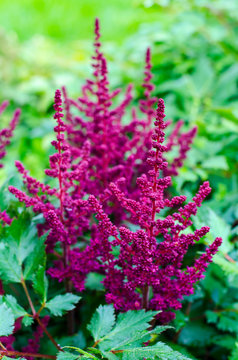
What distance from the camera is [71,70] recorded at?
11.2ft

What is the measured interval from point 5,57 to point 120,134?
2.64 metres

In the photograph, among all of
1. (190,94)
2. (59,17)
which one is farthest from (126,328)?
(59,17)

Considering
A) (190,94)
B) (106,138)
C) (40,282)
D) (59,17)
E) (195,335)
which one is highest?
(59,17)

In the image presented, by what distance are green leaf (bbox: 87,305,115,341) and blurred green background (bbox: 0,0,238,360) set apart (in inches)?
9.0

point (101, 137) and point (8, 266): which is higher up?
point (101, 137)

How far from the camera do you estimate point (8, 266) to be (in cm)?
108

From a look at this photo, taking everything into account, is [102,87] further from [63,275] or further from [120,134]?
[63,275]

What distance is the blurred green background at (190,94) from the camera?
1.34 metres

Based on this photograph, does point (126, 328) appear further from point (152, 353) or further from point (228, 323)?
point (228, 323)

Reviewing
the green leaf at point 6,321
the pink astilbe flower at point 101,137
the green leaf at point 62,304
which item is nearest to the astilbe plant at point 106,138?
the pink astilbe flower at point 101,137

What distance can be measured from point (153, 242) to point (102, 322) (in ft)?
0.85

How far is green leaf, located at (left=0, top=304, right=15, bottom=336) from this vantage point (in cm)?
89

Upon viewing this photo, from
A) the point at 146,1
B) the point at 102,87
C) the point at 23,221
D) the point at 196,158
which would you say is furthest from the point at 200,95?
the point at 23,221

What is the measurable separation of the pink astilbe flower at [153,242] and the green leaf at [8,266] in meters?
0.24
